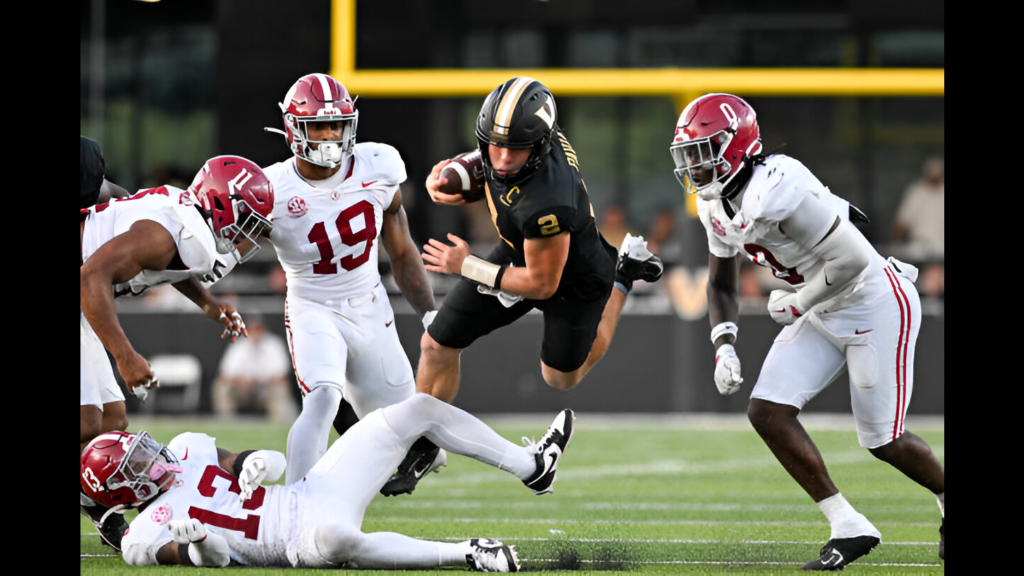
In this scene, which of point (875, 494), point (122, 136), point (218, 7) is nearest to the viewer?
point (875, 494)

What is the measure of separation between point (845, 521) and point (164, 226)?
2.83 metres

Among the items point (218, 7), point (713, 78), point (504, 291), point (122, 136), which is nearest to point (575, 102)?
point (713, 78)

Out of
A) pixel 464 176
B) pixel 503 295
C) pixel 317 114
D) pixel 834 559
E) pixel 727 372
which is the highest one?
pixel 317 114

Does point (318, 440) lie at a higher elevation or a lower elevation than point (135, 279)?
lower

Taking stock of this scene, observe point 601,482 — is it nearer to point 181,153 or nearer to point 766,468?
point 766,468

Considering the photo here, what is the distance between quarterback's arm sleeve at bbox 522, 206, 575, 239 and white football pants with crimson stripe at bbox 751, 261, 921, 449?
996 millimetres

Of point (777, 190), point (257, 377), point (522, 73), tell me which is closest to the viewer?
point (777, 190)

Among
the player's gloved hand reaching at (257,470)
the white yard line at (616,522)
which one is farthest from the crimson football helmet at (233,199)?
the white yard line at (616,522)

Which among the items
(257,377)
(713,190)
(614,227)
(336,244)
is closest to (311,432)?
(336,244)

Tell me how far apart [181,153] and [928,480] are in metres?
9.64

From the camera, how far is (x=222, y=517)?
4395 millimetres

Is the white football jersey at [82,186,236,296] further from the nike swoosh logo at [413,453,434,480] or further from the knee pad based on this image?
the knee pad

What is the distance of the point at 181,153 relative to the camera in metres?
13.1

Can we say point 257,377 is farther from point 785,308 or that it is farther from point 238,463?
point 785,308
